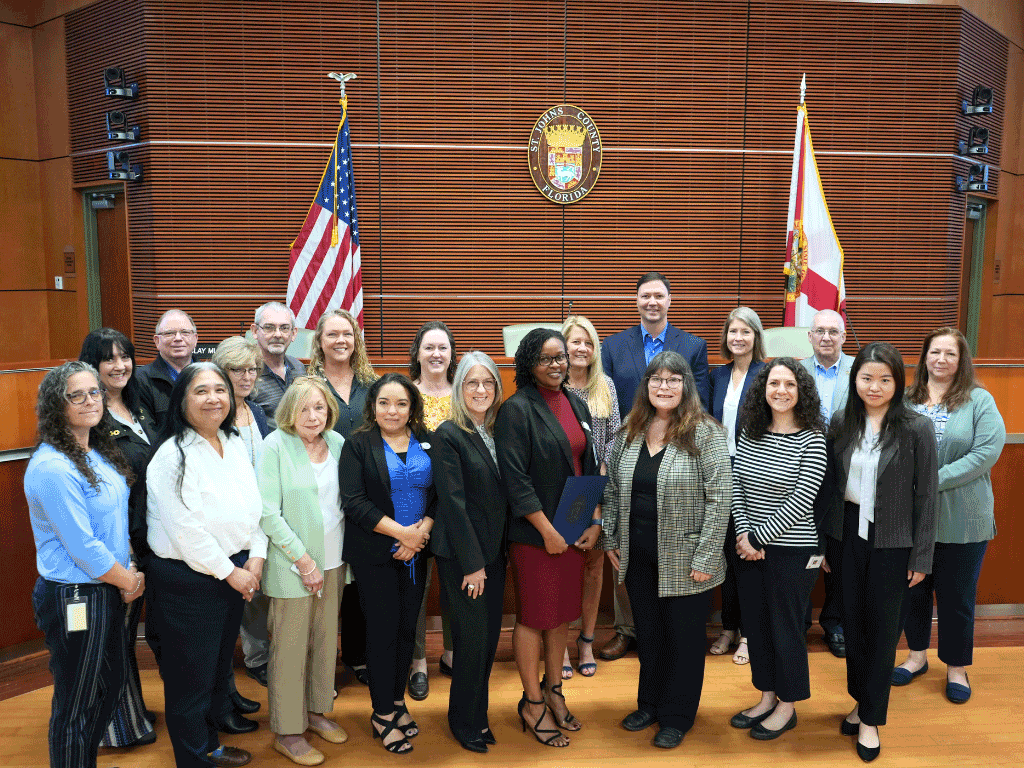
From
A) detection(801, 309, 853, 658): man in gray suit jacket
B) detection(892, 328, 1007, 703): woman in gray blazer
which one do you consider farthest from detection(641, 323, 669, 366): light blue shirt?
detection(892, 328, 1007, 703): woman in gray blazer

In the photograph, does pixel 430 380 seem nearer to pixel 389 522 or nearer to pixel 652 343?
pixel 389 522

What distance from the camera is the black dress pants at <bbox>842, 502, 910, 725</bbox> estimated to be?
2.69 m

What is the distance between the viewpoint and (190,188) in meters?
6.28

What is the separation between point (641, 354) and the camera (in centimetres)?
356

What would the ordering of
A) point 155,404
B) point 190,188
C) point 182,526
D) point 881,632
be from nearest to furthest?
point 182,526 < point 881,632 < point 155,404 < point 190,188

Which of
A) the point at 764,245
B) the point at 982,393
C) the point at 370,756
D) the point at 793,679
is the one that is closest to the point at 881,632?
the point at 793,679

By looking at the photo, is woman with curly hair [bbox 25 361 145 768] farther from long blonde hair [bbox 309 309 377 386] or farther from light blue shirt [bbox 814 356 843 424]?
light blue shirt [bbox 814 356 843 424]

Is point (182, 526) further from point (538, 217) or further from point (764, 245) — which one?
point (764, 245)

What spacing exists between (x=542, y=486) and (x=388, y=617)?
2.51ft

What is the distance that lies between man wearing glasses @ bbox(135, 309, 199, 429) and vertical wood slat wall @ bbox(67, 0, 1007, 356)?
3311 millimetres

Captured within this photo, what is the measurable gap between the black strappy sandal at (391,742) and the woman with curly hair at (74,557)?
95 cm

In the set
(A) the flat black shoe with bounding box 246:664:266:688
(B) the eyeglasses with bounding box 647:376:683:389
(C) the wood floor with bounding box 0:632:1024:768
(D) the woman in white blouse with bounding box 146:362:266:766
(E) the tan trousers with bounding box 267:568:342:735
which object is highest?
(B) the eyeglasses with bounding box 647:376:683:389

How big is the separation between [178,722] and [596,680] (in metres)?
1.76

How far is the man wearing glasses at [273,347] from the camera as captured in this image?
10.5ft
